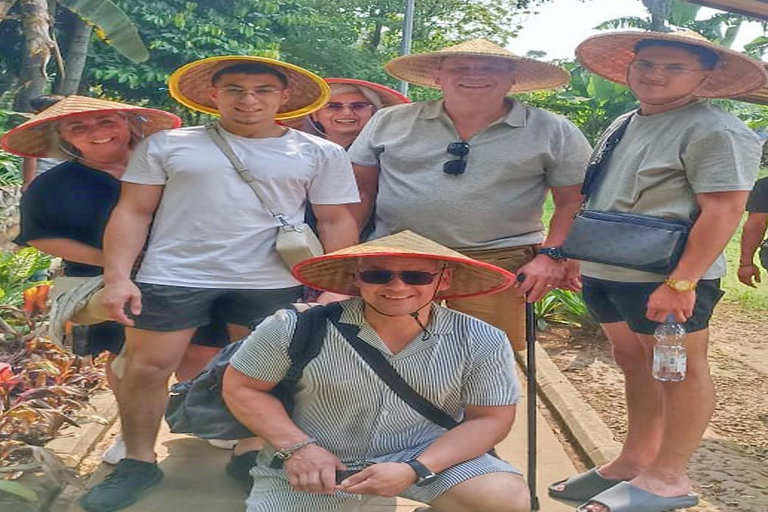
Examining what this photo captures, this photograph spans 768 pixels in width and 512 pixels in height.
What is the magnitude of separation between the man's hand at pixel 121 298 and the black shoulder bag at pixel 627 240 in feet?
5.25

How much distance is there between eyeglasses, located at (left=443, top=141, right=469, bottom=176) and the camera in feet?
11.5

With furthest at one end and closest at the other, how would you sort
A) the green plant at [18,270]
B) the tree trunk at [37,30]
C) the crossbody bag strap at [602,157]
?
1. the tree trunk at [37,30]
2. the green plant at [18,270]
3. the crossbody bag strap at [602,157]

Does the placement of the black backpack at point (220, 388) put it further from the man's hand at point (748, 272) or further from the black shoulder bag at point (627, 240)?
the man's hand at point (748, 272)

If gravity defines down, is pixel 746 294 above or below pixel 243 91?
below

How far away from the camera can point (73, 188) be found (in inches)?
134

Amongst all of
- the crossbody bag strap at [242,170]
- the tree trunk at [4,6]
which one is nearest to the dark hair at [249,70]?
the crossbody bag strap at [242,170]

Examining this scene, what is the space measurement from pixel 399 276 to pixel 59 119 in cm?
153

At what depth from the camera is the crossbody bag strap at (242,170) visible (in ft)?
10.7

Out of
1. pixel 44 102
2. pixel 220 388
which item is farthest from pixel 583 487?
pixel 44 102

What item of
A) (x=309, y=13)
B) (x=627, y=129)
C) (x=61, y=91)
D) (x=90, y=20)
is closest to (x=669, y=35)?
(x=627, y=129)

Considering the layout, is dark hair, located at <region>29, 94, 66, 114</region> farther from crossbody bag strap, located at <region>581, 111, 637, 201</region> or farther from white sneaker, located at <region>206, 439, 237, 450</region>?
crossbody bag strap, located at <region>581, 111, 637, 201</region>

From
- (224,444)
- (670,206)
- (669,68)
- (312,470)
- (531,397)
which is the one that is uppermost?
(669,68)

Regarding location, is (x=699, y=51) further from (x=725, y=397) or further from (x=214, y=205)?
(x=725, y=397)

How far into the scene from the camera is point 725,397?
17.6 feet
